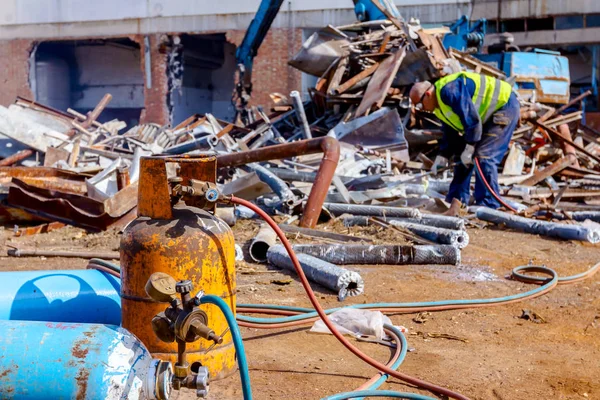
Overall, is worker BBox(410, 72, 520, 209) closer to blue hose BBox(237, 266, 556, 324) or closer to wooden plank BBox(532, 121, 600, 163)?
blue hose BBox(237, 266, 556, 324)

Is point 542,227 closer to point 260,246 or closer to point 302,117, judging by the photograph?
point 260,246

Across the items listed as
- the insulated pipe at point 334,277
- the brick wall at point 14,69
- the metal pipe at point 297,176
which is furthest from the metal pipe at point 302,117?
the brick wall at point 14,69

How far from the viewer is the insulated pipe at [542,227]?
5957 mm

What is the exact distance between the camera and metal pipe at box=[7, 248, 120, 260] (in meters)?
4.88

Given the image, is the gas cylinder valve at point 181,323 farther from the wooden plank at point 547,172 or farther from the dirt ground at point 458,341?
the wooden plank at point 547,172

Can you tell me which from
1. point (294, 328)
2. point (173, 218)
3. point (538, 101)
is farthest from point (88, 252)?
point (538, 101)

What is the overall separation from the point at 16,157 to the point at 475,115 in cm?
780

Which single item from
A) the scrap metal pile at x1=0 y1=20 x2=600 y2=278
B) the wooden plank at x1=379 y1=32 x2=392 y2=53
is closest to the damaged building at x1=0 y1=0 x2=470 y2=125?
the scrap metal pile at x1=0 y1=20 x2=600 y2=278

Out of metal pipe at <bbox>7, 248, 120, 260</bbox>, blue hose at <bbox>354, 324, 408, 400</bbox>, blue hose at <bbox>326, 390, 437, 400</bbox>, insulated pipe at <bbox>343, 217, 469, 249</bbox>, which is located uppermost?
blue hose at <bbox>326, 390, 437, 400</bbox>

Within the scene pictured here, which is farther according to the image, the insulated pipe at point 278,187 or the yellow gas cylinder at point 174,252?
the insulated pipe at point 278,187

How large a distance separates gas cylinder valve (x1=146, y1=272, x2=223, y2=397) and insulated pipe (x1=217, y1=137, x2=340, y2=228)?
Answer: 10.0 ft

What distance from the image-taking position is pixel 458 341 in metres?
3.35

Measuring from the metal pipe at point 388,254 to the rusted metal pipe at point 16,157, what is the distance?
7.72 m

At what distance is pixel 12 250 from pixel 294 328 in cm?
284
